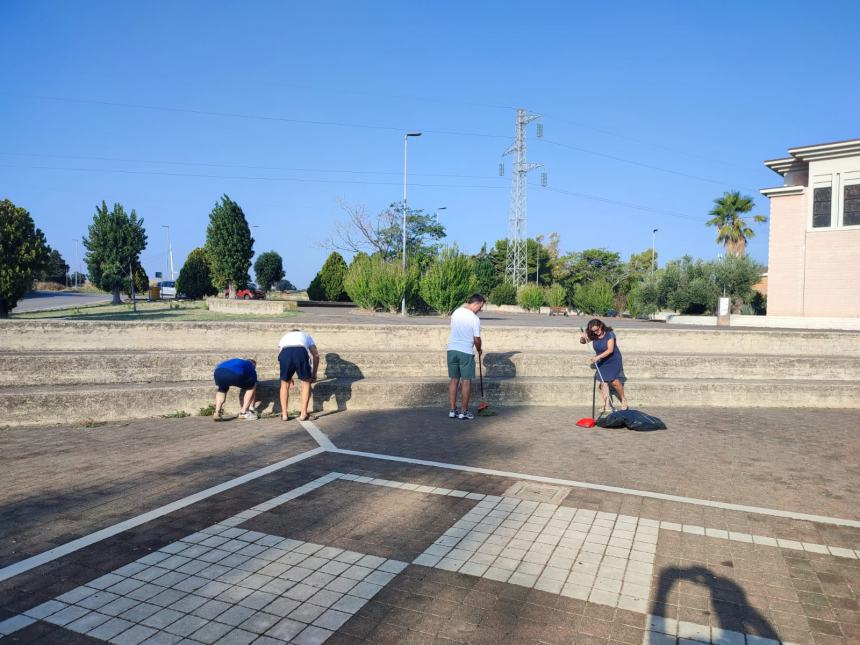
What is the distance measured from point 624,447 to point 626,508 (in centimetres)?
222

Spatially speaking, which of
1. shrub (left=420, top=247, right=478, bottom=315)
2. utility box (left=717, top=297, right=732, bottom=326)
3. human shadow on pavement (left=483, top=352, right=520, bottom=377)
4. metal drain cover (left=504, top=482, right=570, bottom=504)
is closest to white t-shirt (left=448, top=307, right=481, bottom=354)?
human shadow on pavement (left=483, top=352, right=520, bottom=377)

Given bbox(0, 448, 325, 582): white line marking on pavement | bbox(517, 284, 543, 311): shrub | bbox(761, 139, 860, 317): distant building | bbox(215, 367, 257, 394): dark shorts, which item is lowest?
bbox(0, 448, 325, 582): white line marking on pavement

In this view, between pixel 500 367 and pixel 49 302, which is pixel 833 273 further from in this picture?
pixel 49 302

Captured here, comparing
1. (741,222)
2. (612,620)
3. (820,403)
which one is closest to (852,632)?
(612,620)

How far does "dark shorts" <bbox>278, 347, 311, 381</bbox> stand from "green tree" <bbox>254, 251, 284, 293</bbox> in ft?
180

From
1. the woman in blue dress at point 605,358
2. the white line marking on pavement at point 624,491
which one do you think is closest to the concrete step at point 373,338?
the woman in blue dress at point 605,358

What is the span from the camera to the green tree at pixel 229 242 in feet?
125

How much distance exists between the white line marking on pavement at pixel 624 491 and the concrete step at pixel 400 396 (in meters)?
2.73

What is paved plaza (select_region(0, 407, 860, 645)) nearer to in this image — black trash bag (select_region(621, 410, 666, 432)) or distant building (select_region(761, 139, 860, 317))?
black trash bag (select_region(621, 410, 666, 432))

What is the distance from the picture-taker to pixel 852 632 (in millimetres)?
3045

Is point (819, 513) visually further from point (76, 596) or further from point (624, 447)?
point (76, 596)

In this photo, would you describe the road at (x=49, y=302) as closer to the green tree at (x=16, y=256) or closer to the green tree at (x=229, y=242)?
the green tree at (x=16, y=256)

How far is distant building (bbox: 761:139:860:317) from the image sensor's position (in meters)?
23.7

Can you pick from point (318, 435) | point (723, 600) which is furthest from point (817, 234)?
point (723, 600)
